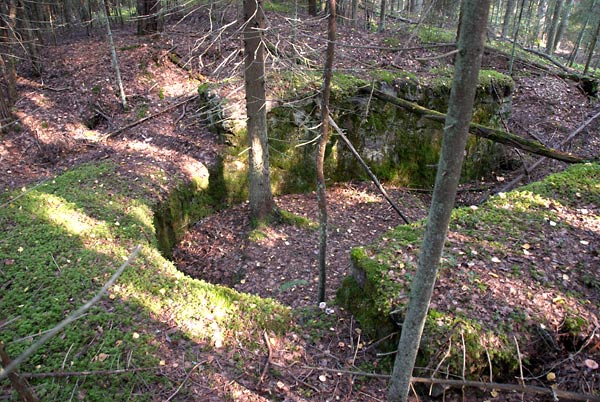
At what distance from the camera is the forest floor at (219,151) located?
4.23 metres

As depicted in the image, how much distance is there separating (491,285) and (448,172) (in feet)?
9.09

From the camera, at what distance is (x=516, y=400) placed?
3.76m

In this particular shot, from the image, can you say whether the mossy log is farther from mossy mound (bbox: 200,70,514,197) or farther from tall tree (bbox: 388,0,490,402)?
tall tree (bbox: 388,0,490,402)

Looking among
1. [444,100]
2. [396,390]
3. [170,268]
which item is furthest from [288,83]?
[396,390]

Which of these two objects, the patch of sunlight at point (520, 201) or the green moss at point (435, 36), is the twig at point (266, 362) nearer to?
the patch of sunlight at point (520, 201)

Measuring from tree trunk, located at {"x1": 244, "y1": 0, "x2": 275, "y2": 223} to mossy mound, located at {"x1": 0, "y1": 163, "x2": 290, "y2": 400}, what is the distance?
7.82 ft

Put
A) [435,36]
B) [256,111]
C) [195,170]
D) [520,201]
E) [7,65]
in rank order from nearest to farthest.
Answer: [520,201] < [256,111] < [195,170] < [7,65] < [435,36]

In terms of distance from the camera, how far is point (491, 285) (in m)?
4.61

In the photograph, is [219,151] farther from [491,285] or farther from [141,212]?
[491,285]

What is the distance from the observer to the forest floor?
4.23 metres

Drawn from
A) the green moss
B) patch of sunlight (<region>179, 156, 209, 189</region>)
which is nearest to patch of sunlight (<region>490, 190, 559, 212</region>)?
patch of sunlight (<region>179, 156, 209, 189</region>)

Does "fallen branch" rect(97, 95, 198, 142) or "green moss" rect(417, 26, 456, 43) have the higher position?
"green moss" rect(417, 26, 456, 43)

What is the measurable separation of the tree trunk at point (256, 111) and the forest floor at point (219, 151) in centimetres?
53

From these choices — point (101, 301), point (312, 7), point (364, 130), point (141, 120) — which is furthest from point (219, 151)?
point (312, 7)
